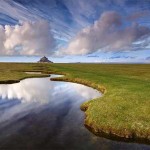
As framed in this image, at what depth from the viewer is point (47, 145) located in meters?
22.1

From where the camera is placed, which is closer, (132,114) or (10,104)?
(132,114)

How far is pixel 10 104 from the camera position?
129ft

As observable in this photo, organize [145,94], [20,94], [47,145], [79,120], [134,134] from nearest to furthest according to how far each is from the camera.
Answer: [47,145] < [134,134] < [79,120] < [145,94] < [20,94]

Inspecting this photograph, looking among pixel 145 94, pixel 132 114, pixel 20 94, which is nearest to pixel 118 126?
pixel 132 114

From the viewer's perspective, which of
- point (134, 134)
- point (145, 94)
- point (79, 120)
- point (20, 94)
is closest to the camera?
point (134, 134)

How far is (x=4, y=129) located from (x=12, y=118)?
182 inches

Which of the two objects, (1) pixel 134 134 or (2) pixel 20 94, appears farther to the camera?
(2) pixel 20 94

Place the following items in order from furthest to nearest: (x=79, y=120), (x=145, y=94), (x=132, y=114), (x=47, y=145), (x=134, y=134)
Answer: (x=145, y=94) < (x=79, y=120) < (x=132, y=114) < (x=134, y=134) < (x=47, y=145)

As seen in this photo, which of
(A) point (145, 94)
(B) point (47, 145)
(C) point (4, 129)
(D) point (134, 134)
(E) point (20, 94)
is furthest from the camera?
(E) point (20, 94)

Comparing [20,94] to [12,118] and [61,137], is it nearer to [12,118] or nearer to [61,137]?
[12,118]

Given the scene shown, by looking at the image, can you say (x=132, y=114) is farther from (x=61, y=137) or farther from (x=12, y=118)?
(x=12, y=118)

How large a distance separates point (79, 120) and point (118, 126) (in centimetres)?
641

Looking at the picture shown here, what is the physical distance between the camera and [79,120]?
99.7 feet

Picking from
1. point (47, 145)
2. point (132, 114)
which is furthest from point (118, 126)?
point (47, 145)
